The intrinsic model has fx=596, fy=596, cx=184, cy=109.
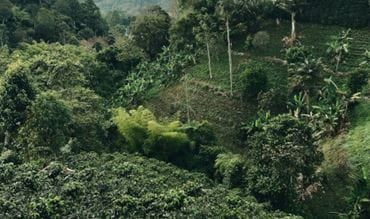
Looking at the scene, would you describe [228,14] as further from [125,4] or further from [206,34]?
[125,4]

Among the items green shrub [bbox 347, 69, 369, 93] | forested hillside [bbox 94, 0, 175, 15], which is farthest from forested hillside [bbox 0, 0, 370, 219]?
forested hillside [bbox 94, 0, 175, 15]

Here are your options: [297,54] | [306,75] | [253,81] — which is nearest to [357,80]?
[306,75]

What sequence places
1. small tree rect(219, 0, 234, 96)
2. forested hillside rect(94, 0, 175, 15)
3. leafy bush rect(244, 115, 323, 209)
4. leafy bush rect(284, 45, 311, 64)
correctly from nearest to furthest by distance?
leafy bush rect(244, 115, 323, 209), leafy bush rect(284, 45, 311, 64), small tree rect(219, 0, 234, 96), forested hillside rect(94, 0, 175, 15)

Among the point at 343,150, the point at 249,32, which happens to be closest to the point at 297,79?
the point at 343,150

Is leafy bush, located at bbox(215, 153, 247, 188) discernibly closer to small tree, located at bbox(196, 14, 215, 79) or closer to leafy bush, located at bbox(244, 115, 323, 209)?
leafy bush, located at bbox(244, 115, 323, 209)

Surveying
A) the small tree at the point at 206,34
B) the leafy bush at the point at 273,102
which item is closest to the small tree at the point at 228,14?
the small tree at the point at 206,34

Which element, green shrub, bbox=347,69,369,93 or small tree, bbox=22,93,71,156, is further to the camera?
green shrub, bbox=347,69,369,93
